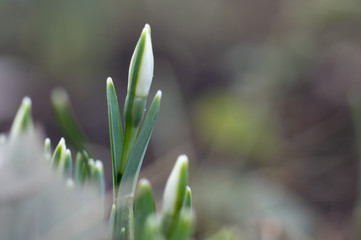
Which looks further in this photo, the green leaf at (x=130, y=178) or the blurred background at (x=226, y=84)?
the blurred background at (x=226, y=84)

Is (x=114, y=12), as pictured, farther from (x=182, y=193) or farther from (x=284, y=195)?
(x=182, y=193)

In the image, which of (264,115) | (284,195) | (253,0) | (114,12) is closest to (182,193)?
(284,195)

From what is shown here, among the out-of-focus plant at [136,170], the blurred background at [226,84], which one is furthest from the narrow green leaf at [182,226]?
the blurred background at [226,84]

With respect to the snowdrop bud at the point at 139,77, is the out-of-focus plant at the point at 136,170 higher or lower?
lower

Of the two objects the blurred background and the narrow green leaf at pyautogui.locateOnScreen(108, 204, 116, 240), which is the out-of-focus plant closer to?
the narrow green leaf at pyautogui.locateOnScreen(108, 204, 116, 240)

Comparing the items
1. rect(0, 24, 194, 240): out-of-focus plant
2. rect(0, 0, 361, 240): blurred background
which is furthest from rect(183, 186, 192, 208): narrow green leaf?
rect(0, 0, 361, 240): blurred background

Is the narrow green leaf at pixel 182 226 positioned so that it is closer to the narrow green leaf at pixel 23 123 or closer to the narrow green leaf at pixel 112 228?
the narrow green leaf at pixel 112 228
